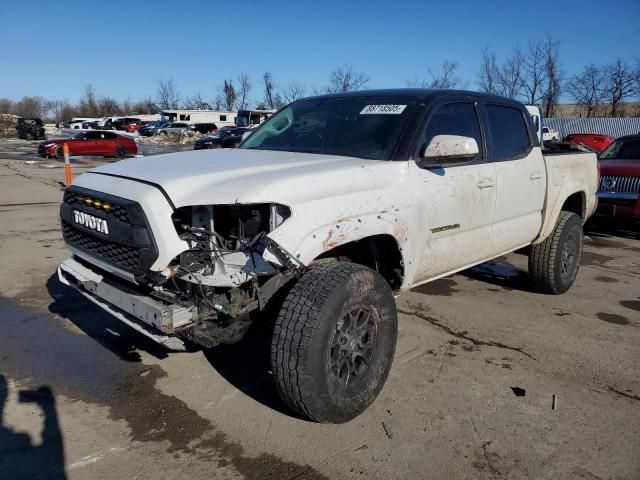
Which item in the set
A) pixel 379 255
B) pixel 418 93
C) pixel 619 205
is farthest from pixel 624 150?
pixel 379 255

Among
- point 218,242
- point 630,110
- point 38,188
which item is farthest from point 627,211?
point 630,110

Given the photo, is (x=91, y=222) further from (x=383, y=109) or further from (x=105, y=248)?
(x=383, y=109)

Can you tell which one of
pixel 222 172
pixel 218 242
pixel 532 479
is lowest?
pixel 532 479

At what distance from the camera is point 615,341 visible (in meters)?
4.23

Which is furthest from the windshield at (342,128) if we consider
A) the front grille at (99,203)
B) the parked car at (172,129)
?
the parked car at (172,129)

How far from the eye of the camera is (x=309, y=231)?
273cm

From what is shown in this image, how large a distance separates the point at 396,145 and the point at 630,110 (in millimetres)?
54393

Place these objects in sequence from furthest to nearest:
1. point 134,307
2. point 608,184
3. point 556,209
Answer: point 608,184, point 556,209, point 134,307

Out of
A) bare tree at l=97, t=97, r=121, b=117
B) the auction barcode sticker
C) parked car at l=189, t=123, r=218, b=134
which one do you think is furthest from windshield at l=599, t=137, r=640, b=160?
bare tree at l=97, t=97, r=121, b=117

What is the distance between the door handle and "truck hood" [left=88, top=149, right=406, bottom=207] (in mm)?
936

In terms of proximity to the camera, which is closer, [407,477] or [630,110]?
[407,477]

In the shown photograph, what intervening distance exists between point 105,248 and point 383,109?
7.00 feet

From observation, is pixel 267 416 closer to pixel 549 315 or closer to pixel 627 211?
pixel 549 315

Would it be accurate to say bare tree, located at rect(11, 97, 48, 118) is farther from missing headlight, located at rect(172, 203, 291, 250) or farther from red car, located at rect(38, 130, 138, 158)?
missing headlight, located at rect(172, 203, 291, 250)
